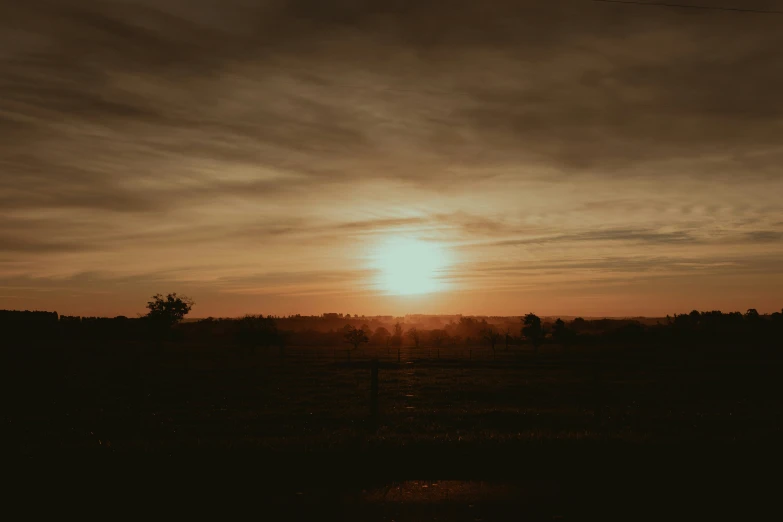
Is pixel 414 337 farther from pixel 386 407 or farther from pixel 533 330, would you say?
pixel 386 407

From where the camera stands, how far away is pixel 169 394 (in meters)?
31.8

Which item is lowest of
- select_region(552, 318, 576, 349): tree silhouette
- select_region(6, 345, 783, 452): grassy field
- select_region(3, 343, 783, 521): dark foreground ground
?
select_region(6, 345, 783, 452): grassy field

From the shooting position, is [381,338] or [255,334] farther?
[381,338]

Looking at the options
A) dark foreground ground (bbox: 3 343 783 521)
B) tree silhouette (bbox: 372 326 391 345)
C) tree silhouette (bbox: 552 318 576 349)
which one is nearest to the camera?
dark foreground ground (bbox: 3 343 783 521)

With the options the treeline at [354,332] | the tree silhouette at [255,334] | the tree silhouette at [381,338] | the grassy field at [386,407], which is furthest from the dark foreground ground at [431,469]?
the tree silhouette at [381,338]

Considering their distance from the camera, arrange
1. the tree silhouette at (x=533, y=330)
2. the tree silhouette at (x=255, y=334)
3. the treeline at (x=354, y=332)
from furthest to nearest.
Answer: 1. the tree silhouette at (x=533, y=330)
2. the treeline at (x=354, y=332)
3. the tree silhouette at (x=255, y=334)

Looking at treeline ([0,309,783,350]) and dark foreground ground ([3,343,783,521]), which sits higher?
treeline ([0,309,783,350])

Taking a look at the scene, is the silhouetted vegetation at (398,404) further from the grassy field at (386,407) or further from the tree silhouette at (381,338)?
the tree silhouette at (381,338)

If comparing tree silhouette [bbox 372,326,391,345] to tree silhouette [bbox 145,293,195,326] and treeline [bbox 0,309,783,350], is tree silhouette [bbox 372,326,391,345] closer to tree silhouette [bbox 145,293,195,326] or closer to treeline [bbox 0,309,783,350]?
treeline [bbox 0,309,783,350]

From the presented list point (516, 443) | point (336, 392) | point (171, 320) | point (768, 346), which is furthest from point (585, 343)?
point (516, 443)

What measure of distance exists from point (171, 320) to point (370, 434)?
81405 mm

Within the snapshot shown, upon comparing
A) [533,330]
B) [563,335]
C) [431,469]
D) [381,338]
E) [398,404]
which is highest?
[533,330]

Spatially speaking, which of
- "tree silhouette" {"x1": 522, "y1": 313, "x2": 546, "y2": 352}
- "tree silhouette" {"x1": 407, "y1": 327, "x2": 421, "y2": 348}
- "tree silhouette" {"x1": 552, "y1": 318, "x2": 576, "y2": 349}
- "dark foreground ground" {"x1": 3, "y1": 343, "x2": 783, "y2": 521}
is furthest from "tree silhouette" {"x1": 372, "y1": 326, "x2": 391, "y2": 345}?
"dark foreground ground" {"x1": 3, "y1": 343, "x2": 783, "y2": 521}

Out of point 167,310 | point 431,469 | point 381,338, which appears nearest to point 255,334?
point 167,310
